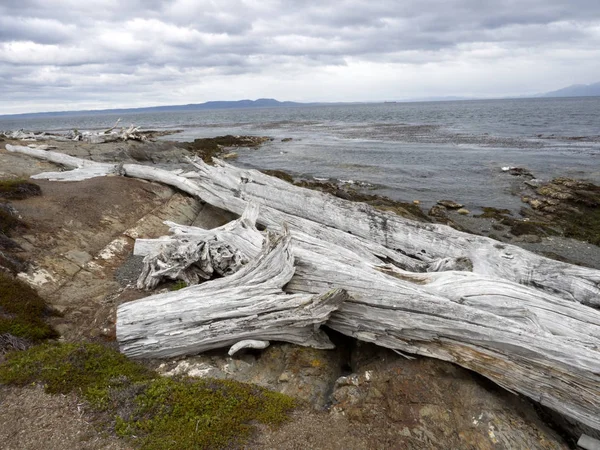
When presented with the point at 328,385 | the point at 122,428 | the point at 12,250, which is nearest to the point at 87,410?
the point at 122,428

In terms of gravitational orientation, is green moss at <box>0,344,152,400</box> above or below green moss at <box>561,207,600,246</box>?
above

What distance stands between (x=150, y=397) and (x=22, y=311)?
3.18 m

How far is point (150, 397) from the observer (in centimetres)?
467

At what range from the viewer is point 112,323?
21.1 ft

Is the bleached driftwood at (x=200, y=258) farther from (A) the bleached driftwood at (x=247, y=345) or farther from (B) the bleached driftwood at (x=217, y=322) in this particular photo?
(A) the bleached driftwood at (x=247, y=345)

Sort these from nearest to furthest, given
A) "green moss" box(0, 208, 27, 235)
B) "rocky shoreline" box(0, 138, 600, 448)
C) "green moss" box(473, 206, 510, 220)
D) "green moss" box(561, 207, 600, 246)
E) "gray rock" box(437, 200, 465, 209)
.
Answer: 1. "rocky shoreline" box(0, 138, 600, 448)
2. "green moss" box(0, 208, 27, 235)
3. "green moss" box(561, 207, 600, 246)
4. "green moss" box(473, 206, 510, 220)
5. "gray rock" box(437, 200, 465, 209)

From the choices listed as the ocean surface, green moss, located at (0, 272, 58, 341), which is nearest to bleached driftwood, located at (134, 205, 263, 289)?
green moss, located at (0, 272, 58, 341)

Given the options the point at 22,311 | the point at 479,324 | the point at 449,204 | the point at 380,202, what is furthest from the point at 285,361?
the point at 449,204

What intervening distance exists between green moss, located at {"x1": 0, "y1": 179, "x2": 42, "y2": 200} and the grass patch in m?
6.52

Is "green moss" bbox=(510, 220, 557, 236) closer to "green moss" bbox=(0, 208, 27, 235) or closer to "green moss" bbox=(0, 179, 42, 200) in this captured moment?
"green moss" bbox=(0, 208, 27, 235)

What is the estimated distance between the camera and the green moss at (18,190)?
10.2m

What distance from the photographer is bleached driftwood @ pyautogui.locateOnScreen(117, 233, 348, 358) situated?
18.4 ft

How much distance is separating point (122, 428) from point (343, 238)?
20.1 ft

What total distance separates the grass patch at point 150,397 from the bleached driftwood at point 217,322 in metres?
0.40
